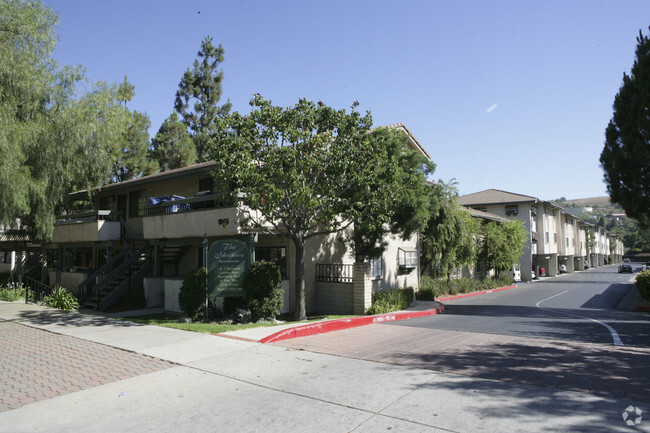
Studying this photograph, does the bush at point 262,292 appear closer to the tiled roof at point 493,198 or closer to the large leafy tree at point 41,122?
the large leafy tree at point 41,122

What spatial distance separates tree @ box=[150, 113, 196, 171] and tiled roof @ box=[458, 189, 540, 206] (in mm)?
28199

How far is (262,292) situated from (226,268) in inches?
53.0

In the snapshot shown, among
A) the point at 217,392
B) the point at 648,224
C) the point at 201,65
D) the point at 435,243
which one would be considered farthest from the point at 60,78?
the point at 201,65

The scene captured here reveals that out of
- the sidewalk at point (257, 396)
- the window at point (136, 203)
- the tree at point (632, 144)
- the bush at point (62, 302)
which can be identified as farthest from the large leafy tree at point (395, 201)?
the window at point (136, 203)

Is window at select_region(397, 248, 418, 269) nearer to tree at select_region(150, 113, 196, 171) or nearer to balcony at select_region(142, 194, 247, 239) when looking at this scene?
balcony at select_region(142, 194, 247, 239)

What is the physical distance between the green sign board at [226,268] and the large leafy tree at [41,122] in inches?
270

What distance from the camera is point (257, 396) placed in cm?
638

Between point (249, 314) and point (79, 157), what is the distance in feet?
32.8

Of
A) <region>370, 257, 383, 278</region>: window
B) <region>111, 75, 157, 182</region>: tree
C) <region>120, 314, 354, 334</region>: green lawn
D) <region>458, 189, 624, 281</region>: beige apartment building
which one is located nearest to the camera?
<region>120, 314, 354, 334</region>: green lawn

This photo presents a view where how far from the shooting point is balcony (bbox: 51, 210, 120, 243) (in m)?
20.4

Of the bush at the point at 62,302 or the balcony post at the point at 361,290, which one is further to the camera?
the bush at the point at 62,302

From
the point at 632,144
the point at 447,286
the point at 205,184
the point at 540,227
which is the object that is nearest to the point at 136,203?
the point at 205,184

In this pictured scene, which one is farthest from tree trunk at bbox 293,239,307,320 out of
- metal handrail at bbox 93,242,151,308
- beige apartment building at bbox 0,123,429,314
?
metal handrail at bbox 93,242,151,308

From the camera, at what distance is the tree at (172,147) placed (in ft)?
124
